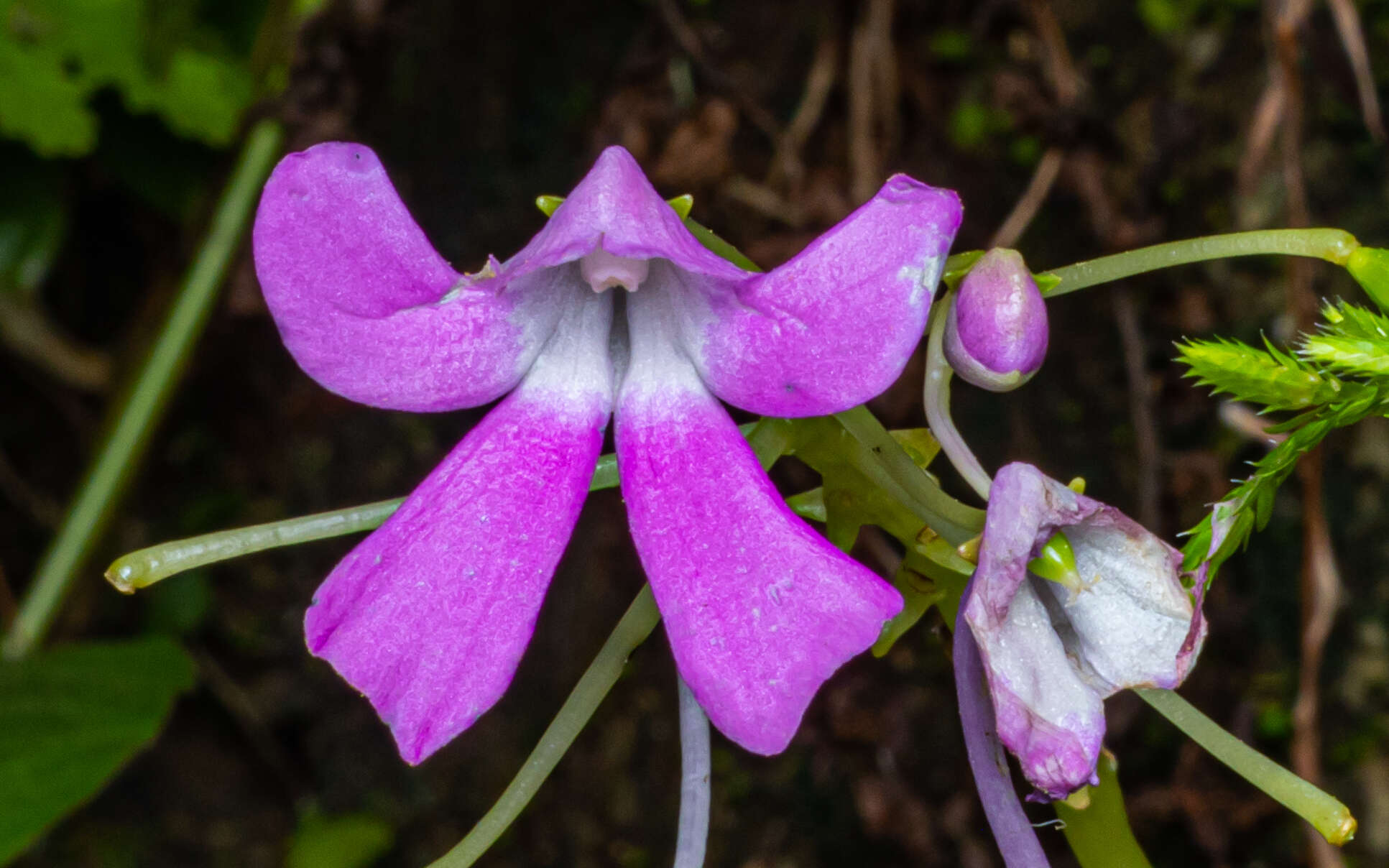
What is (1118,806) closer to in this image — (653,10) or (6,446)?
(653,10)

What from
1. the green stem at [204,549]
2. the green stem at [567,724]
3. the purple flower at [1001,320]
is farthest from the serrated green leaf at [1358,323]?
the green stem at [204,549]

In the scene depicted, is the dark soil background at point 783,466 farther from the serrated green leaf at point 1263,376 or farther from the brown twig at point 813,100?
the serrated green leaf at point 1263,376

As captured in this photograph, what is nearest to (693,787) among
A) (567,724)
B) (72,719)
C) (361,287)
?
(567,724)

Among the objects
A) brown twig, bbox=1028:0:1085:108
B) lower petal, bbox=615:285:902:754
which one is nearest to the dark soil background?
brown twig, bbox=1028:0:1085:108

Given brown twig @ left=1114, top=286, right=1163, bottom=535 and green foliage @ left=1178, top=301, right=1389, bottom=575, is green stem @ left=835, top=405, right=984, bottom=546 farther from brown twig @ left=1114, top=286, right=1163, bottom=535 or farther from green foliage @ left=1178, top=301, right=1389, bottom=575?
brown twig @ left=1114, top=286, right=1163, bottom=535

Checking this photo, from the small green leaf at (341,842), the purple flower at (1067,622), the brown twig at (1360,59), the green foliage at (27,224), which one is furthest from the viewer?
the small green leaf at (341,842)
